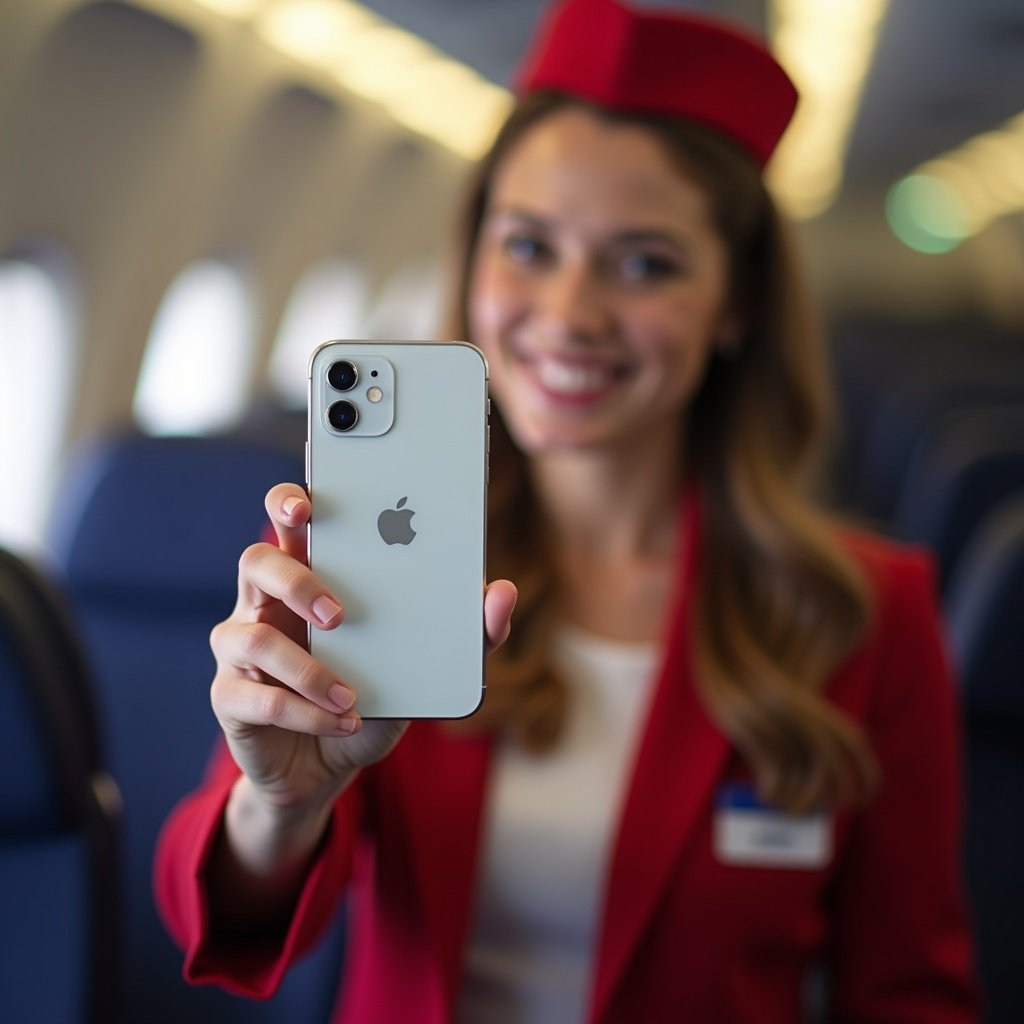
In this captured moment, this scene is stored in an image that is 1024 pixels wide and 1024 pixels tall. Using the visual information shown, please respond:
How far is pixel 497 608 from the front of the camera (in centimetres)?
64

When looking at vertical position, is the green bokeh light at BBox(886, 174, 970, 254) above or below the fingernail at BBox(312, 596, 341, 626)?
above

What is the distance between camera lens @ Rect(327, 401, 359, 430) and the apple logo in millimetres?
51

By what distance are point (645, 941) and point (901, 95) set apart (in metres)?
8.87

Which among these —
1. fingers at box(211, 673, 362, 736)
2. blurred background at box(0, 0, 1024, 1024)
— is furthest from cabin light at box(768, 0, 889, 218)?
fingers at box(211, 673, 362, 736)

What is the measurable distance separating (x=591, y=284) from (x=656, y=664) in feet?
1.43

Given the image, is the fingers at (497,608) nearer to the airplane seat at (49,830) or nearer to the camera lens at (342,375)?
the camera lens at (342,375)

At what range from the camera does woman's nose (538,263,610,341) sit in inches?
48.5

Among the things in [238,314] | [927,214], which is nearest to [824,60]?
[238,314]

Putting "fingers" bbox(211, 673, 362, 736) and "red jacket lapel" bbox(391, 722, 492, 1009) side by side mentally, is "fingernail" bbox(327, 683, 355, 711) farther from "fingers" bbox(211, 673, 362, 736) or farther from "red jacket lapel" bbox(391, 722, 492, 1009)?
"red jacket lapel" bbox(391, 722, 492, 1009)

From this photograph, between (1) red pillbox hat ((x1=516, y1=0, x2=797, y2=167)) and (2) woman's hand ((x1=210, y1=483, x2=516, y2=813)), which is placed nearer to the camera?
(2) woman's hand ((x1=210, y1=483, x2=516, y2=813))

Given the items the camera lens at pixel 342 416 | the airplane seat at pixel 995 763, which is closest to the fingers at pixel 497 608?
the camera lens at pixel 342 416

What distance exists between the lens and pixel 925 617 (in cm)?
154

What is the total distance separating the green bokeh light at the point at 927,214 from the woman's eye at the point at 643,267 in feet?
52.0

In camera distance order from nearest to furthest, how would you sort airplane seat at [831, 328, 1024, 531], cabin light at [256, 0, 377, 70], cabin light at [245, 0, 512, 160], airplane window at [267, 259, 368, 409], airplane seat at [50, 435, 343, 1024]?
airplane seat at [50, 435, 343, 1024] → cabin light at [256, 0, 377, 70] → cabin light at [245, 0, 512, 160] → airplane seat at [831, 328, 1024, 531] → airplane window at [267, 259, 368, 409]
